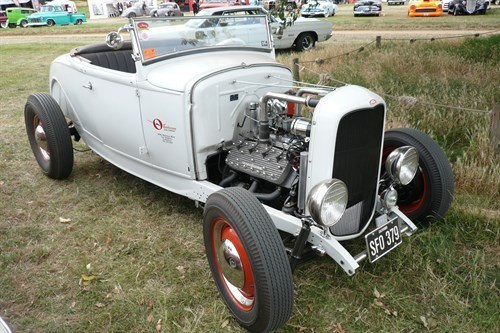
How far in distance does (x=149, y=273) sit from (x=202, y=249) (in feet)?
1.39

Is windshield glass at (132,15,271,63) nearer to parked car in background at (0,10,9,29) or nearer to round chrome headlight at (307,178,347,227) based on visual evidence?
round chrome headlight at (307,178,347,227)

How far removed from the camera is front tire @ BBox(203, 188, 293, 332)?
2.10 metres

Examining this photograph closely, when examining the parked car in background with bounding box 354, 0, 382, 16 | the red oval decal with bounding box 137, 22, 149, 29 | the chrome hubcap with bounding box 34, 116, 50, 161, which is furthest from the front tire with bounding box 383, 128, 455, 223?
the parked car in background with bounding box 354, 0, 382, 16

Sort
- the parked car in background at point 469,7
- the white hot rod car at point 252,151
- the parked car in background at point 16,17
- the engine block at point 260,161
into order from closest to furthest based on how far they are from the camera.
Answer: the white hot rod car at point 252,151 → the engine block at point 260,161 → the parked car in background at point 469,7 → the parked car in background at point 16,17

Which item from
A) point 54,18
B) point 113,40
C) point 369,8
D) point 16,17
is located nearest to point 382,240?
point 113,40


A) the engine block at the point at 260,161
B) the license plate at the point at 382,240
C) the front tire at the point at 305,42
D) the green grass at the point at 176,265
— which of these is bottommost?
the green grass at the point at 176,265

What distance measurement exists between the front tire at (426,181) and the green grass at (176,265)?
0.17 meters

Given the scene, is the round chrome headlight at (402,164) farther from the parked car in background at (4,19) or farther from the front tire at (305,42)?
the parked car in background at (4,19)

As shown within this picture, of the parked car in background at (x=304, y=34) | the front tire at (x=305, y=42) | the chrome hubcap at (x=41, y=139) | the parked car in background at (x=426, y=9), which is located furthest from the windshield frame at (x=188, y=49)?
the parked car in background at (x=426, y=9)

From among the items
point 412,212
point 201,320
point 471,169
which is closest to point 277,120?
point 412,212

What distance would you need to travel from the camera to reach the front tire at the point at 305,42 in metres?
11.9

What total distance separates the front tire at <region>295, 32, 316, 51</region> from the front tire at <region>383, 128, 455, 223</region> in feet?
30.5

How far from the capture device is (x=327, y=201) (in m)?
2.17

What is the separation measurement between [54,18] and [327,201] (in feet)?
97.6
